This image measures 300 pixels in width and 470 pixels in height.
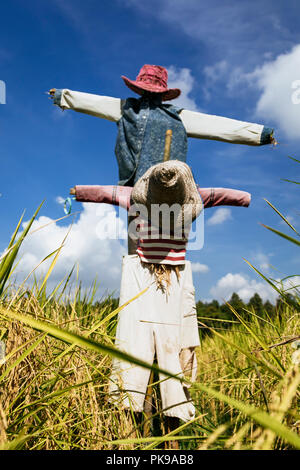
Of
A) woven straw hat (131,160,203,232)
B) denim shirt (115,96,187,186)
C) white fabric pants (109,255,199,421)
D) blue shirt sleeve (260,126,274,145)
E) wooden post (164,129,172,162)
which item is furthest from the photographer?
blue shirt sleeve (260,126,274,145)

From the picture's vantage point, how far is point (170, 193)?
1300mm

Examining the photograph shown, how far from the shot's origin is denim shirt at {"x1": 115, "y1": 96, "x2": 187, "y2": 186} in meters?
1.78

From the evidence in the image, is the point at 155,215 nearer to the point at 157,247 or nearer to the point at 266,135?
the point at 157,247

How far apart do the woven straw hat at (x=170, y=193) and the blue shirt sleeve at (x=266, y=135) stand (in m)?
0.77

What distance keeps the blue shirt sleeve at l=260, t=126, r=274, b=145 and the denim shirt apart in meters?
0.46

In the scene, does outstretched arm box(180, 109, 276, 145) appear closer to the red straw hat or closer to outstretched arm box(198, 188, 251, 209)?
the red straw hat

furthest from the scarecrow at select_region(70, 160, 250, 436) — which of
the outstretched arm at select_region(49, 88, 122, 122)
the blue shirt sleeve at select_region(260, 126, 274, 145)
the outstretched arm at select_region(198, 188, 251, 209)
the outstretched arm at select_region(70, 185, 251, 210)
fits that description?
the blue shirt sleeve at select_region(260, 126, 274, 145)

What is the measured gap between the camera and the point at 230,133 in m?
1.99

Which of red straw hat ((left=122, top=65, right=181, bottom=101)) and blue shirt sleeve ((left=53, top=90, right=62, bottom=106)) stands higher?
red straw hat ((left=122, top=65, right=181, bottom=101))

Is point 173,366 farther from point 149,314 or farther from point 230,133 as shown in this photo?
point 230,133

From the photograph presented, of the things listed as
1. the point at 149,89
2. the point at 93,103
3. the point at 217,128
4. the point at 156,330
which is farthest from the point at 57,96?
the point at 156,330
